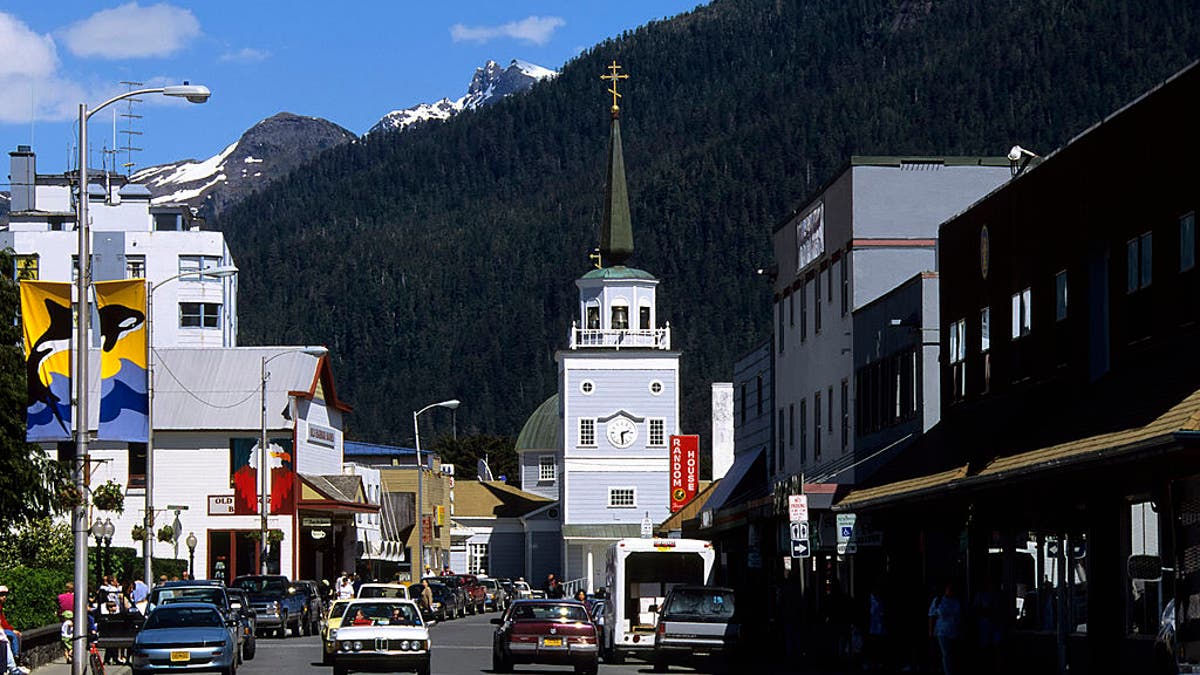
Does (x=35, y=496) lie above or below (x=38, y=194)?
below

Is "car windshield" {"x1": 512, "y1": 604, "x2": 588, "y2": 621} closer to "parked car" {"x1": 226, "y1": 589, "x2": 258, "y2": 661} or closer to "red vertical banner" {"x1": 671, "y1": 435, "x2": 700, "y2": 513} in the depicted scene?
"parked car" {"x1": 226, "y1": 589, "x2": 258, "y2": 661}

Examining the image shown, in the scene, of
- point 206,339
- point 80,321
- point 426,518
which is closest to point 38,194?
point 206,339

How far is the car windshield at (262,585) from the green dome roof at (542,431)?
105266 millimetres

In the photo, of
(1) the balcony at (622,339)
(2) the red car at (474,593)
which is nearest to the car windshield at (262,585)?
(2) the red car at (474,593)

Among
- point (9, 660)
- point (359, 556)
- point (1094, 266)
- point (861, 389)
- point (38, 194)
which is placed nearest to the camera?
point (9, 660)

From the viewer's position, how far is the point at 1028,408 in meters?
31.6

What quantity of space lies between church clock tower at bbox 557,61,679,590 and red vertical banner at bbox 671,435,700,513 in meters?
28.1

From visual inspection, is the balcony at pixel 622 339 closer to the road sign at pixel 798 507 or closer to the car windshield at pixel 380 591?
the car windshield at pixel 380 591

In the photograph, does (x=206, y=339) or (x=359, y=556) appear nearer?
(x=359, y=556)

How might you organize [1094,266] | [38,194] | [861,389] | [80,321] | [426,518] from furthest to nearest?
[38,194] → [426,518] → [861,389] → [80,321] → [1094,266]

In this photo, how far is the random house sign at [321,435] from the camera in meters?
88.8

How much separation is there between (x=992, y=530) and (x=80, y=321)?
1515 centimetres

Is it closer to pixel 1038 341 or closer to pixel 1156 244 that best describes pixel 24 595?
pixel 1038 341

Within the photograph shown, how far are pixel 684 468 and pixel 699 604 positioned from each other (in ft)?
172
